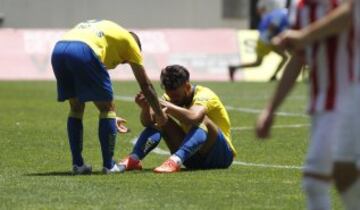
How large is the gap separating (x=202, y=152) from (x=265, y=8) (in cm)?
2120

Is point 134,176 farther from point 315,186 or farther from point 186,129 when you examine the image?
point 315,186

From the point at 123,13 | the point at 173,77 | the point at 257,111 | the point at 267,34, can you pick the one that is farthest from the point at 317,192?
the point at 123,13

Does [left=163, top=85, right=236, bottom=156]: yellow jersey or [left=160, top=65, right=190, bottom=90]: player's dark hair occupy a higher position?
[left=160, top=65, right=190, bottom=90]: player's dark hair

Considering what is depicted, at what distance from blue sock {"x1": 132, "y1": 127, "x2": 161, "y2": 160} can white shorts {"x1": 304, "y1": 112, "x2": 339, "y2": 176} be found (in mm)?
5080

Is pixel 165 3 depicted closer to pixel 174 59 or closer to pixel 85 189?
pixel 174 59

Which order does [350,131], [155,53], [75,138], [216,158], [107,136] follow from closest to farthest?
[350,131] → [107,136] → [75,138] → [216,158] → [155,53]

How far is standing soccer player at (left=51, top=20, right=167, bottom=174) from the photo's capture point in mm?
10602

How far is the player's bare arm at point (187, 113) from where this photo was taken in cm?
1077

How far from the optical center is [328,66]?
6.30m

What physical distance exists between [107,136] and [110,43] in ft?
2.72

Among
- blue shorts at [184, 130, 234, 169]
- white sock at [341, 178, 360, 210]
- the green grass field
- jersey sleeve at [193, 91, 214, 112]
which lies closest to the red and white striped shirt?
white sock at [341, 178, 360, 210]

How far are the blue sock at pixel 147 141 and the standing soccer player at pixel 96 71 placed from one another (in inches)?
15.7

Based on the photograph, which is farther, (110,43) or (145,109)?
(145,109)

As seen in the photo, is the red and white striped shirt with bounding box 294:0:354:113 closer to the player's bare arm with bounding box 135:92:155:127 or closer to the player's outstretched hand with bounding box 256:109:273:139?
the player's outstretched hand with bounding box 256:109:273:139
